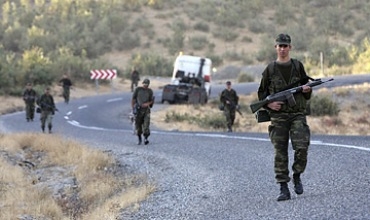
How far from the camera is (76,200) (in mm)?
10703

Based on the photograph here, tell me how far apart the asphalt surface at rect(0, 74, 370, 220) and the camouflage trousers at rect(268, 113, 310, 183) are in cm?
44

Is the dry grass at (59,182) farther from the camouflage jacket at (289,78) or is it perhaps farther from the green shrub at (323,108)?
the green shrub at (323,108)

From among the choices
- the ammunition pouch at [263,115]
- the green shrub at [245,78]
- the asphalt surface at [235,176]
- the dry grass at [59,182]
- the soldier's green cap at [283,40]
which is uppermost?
the soldier's green cap at [283,40]

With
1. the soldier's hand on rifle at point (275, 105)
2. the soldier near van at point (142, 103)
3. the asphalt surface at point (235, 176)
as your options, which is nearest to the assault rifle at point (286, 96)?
the soldier's hand on rifle at point (275, 105)

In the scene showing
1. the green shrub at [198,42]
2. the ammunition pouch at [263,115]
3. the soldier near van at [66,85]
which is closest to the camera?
the ammunition pouch at [263,115]

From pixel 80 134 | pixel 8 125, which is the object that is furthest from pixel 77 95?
pixel 80 134

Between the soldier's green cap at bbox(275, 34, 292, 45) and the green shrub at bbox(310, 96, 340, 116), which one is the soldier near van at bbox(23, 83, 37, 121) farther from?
the soldier's green cap at bbox(275, 34, 292, 45)

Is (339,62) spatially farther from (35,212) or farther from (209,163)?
(35,212)

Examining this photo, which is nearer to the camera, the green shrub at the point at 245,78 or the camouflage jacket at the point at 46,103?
the camouflage jacket at the point at 46,103

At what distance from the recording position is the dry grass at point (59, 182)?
936 cm

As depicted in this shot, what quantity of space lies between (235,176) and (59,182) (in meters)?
4.04

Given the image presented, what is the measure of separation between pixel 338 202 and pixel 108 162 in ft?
22.7

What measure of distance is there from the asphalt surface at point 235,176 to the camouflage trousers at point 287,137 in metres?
0.44

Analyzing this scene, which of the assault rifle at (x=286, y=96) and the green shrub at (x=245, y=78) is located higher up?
the green shrub at (x=245, y=78)
